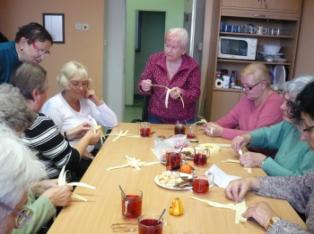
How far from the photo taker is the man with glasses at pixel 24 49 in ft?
8.95

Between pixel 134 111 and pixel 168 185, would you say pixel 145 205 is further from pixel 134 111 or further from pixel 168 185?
pixel 134 111

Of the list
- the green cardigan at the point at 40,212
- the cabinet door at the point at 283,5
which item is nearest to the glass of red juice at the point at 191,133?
the green cardigan at the point at 40,212

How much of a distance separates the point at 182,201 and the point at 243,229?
1.03 ft

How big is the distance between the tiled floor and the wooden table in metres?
4.19

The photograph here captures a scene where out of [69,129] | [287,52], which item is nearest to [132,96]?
[287,52]

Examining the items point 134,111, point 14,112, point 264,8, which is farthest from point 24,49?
point 134,111

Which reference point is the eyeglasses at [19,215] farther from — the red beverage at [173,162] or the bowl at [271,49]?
the bowl at [271,49]

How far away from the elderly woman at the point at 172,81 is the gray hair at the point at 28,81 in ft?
3.94

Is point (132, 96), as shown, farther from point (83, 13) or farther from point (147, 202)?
point (147, 202)

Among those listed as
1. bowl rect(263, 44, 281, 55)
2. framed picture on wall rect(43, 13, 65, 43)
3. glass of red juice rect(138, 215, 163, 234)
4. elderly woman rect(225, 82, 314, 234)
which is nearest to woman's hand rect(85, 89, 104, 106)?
elderly woman rect(225, 82, 314, 234)

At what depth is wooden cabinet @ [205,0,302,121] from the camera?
4.41 m

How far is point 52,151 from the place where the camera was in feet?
6.58

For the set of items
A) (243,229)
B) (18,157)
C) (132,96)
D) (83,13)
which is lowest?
(132,96)

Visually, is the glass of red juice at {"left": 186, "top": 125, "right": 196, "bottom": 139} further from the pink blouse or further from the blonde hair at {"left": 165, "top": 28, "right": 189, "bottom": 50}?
the blonde hair at {"left": 165, "top": 28, "right": 189, "bottom": 50}
